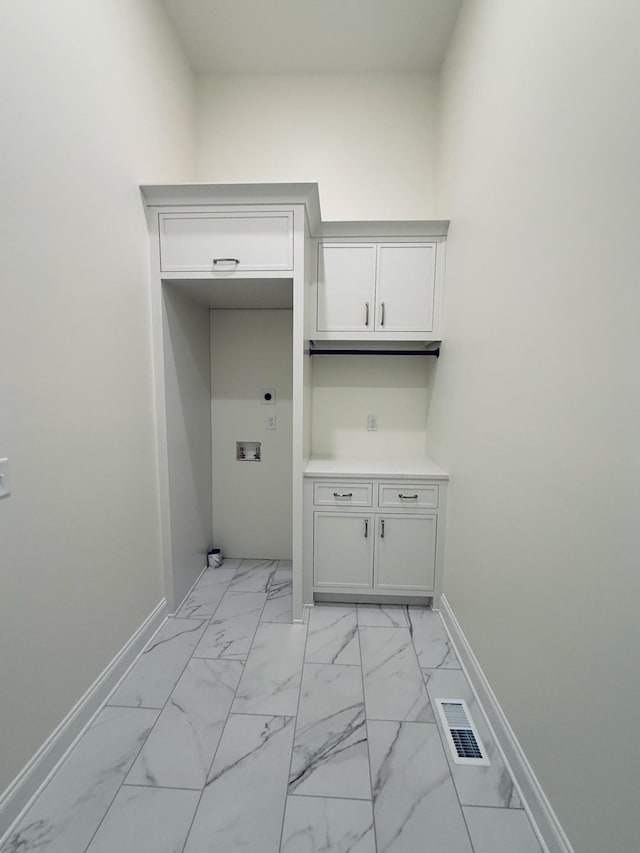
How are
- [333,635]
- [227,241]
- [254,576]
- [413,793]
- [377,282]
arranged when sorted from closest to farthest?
[413,793] → [227,241] → [333,635] → [377,282] → [254,576]

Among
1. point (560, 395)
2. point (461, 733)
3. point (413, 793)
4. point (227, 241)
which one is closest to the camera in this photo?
point (560, 395)

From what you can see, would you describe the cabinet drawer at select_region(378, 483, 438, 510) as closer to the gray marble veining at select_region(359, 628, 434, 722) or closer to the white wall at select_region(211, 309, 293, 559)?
the gray marble veining at select_region(359, 628, 434, 722)

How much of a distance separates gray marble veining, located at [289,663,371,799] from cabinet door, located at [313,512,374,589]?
52 cm

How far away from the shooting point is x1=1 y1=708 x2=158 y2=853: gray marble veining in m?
1.12

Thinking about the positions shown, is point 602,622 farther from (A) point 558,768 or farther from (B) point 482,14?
(B) point 482,14

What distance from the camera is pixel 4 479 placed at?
3.67ft

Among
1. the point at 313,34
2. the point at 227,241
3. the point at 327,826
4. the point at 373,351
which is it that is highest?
the point at 313,34

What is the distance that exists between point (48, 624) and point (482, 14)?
3.13 meters

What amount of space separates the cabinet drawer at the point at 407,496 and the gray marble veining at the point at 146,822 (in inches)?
58.9

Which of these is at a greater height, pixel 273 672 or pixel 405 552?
pixel 405 552

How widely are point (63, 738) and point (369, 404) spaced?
2274 mm

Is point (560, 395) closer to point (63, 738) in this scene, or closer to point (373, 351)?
point (373, 351)

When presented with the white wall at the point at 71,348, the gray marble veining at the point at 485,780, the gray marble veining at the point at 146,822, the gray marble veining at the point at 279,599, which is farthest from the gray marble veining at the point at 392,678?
the white wall at the point at 71,348

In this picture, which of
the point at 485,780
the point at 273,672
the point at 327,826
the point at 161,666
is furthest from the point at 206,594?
the point at 485,780
